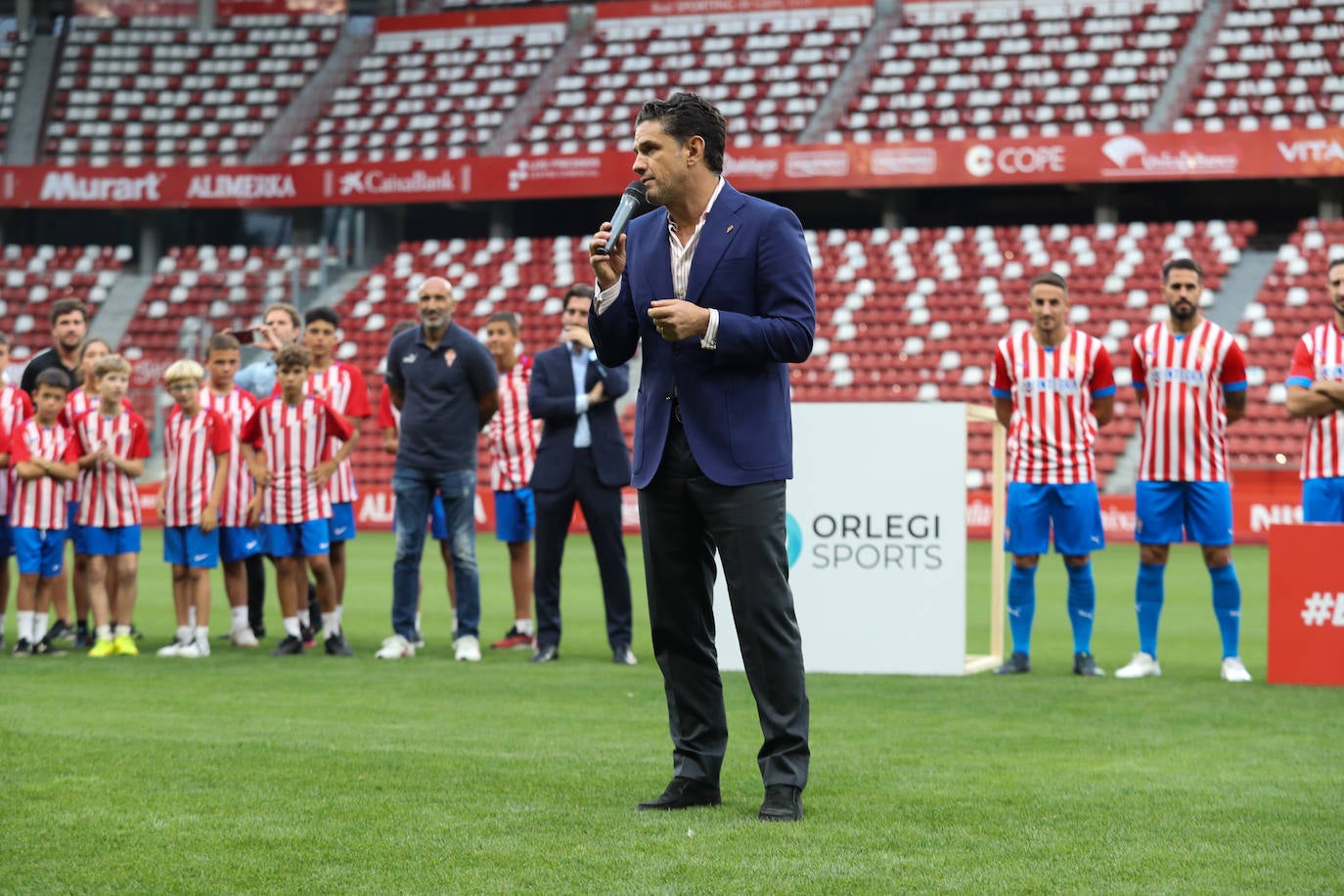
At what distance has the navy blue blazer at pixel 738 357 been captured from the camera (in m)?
4.21

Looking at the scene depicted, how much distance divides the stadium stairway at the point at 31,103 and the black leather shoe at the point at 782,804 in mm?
30705

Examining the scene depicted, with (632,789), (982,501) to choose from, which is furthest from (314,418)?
(982,501)

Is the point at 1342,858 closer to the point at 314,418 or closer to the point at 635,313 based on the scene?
the point at 635,313

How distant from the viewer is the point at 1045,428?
809cm

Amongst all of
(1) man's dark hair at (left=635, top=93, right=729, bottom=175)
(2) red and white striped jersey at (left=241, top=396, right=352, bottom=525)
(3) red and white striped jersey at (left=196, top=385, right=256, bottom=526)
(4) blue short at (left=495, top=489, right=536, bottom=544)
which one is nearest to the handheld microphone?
(1) man's dark hair at (left=635, top=93, right=729, bottom=175)

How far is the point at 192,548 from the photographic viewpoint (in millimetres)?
8922

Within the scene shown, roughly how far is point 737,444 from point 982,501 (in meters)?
17.1

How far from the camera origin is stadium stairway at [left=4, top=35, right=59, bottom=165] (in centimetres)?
3222

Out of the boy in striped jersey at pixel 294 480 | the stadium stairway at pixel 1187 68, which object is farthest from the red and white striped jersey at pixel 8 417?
the stadium stairway at pixel 1187 68

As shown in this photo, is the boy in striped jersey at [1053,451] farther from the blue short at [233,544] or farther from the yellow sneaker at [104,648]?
the yellow sneaker at [104,648]

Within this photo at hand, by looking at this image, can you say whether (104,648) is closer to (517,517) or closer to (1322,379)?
(517,517)

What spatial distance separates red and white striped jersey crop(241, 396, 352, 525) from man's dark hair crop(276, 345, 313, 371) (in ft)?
0.79

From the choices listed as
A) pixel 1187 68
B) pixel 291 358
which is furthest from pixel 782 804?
pixel 1187 68

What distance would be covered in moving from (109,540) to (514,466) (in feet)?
7.96
